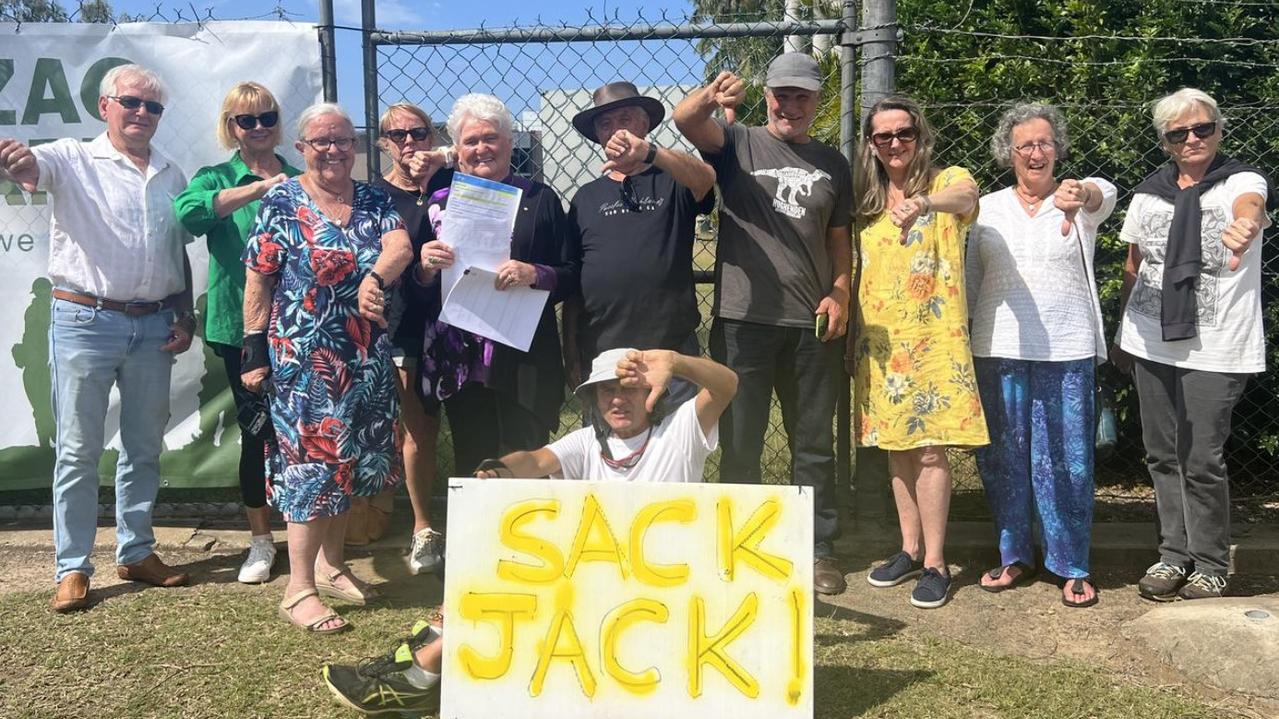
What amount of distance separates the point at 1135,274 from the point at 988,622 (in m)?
1.48

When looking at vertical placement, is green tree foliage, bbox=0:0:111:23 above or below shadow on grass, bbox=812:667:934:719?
above

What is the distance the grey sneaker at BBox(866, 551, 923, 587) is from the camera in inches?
156

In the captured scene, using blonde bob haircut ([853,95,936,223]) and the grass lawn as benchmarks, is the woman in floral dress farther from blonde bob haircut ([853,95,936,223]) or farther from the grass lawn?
blonde bob haircut ([853,95,936,223])

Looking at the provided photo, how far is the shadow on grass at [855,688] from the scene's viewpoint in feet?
9.62

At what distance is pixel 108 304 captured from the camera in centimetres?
378

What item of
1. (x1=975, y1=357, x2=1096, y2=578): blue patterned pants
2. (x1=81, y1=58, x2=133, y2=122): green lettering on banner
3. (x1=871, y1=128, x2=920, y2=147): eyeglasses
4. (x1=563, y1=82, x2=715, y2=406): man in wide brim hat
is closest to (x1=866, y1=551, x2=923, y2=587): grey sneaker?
(x1=975, y1=357, x2=1096, y2=578): blue patterned pants

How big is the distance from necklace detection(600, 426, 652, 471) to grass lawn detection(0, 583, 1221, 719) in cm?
89

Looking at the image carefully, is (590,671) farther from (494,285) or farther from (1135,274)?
(1135,274)

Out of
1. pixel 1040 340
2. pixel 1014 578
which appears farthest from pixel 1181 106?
pixel 1014 578

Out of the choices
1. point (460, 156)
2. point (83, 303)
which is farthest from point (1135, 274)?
point (83, 303)

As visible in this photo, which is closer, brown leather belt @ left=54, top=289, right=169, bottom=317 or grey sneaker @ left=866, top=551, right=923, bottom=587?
brown leather belt @ left=54, top=289, right=169, bottom=317

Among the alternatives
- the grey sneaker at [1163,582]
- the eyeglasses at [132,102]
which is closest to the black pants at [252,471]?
the eyeglasses at [132,102]

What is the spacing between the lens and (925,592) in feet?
12.4

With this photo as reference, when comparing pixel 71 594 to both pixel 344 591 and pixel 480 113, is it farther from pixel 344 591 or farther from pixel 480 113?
A: pixel 480 113
